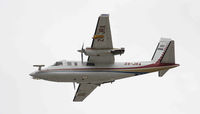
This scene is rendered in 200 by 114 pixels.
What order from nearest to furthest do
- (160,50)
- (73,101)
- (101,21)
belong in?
(101,21) < (160,50) < (73,101)

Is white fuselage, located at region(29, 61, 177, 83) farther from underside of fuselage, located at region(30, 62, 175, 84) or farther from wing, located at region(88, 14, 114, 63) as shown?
wing, located at region(88, 14, 114, 63)

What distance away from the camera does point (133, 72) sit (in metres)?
37.0

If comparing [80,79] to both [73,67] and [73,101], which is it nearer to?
[73,67]

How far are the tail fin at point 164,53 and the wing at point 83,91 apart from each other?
7.24m

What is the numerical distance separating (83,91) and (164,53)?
388 inches

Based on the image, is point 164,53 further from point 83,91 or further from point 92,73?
point 83,91

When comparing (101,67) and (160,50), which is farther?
(160,50)

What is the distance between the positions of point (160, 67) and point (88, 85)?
803cm

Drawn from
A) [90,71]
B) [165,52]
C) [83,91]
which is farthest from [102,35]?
[83,91]

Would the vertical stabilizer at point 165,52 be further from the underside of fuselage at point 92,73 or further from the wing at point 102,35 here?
the wing at point 102,35

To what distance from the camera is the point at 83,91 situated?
41.6 m

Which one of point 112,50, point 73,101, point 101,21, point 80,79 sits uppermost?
point 101,21

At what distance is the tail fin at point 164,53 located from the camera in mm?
36312

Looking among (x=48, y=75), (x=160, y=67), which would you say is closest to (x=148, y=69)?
(x=160, y=67)
